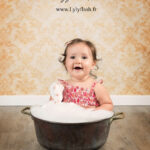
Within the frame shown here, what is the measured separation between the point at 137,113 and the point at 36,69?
92cm

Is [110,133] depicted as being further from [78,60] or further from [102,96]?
[78,60]

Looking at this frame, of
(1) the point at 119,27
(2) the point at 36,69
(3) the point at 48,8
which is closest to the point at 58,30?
(3) the point at 48,8

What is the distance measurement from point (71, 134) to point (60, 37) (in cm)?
127

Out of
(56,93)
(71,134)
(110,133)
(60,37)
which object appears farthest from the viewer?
(60,37)

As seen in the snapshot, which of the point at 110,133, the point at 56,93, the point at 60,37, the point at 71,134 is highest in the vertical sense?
the point at 60,37

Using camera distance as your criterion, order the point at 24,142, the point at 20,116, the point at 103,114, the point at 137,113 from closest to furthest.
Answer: the point at 103,114
the point at 24,142
the point at 20,116
the point at 137,113

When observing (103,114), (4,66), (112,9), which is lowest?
(103,114)

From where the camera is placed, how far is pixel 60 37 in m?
2.09

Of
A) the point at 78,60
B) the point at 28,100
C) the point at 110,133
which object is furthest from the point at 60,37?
the point at 110,133

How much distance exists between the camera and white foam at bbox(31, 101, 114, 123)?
950 millimetres

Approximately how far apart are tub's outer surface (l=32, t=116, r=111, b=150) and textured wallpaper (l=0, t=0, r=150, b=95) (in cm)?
114

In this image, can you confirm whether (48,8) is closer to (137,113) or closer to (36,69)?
(36,69)

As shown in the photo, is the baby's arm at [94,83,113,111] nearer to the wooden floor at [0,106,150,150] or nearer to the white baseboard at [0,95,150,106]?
the wooden floor at [0,106,150,150]

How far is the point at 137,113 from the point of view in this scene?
1.88 meters
